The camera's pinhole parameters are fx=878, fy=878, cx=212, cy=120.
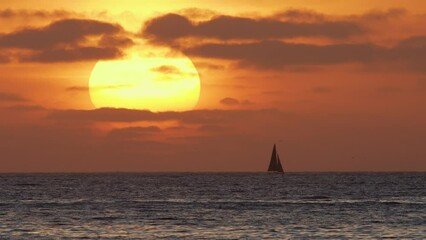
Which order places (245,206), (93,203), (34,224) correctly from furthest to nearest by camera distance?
1. (93,203)
2. (245,206)
3. (34,224)

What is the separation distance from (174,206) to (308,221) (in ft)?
105

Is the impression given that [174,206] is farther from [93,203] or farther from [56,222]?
[56,222]

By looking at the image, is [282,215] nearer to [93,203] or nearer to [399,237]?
[399,237]

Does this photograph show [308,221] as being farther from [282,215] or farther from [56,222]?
[56,222]

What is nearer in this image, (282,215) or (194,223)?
(194,223)

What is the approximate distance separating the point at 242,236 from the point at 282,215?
2351cm

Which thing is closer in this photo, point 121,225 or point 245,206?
point 121,225

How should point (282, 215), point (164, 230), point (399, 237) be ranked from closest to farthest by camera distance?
point (399, 237) → point (164, 230) → point (282, 215)

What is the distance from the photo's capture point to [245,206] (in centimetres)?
11400

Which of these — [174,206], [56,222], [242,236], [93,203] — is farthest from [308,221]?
[93,203]

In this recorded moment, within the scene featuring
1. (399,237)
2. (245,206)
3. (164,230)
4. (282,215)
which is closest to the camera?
(399,237)

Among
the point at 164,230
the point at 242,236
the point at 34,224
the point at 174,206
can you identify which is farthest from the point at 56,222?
the point at 174,206

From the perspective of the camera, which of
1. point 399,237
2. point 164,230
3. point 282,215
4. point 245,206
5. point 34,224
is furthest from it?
point 245,206

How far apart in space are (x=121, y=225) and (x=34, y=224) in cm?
823
